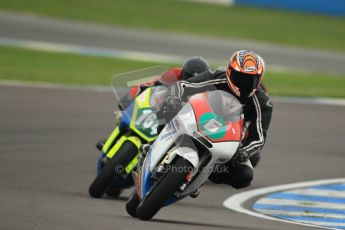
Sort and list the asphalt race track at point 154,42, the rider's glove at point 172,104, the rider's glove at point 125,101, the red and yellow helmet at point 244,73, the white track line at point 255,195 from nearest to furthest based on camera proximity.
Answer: the red and yellow helmet at point 244,73
the rider's glove at point 172,104
the white track line at point 255,195
the rider's glove at point 125,101
the asphalt race track at point 154,42

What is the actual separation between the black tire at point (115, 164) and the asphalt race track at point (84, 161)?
0.16m

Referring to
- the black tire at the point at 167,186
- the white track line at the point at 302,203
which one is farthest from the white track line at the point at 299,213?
the black tire at the point at 167,186

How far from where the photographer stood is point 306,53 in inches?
939

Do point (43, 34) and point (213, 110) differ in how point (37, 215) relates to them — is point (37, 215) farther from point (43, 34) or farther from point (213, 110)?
point (43, 34)

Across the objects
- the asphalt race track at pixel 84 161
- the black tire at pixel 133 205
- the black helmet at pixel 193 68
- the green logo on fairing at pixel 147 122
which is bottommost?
the asphalt race track at pixel 84 161

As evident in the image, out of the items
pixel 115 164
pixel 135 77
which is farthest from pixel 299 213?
pixel 135 77

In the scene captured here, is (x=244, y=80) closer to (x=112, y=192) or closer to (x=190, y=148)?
(x=190, y=148)

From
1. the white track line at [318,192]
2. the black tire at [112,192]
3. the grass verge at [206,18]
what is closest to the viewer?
the black tire at [112,192]

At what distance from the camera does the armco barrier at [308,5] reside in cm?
2888

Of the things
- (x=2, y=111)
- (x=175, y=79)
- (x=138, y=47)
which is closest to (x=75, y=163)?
(x=175, y=79)

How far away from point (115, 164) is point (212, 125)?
1.74 metres

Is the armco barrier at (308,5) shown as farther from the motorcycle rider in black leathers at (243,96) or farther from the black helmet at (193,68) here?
the motorcycle rider in black leathers at (243,96)

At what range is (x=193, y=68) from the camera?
9227mm

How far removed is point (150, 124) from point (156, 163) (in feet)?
4.80
